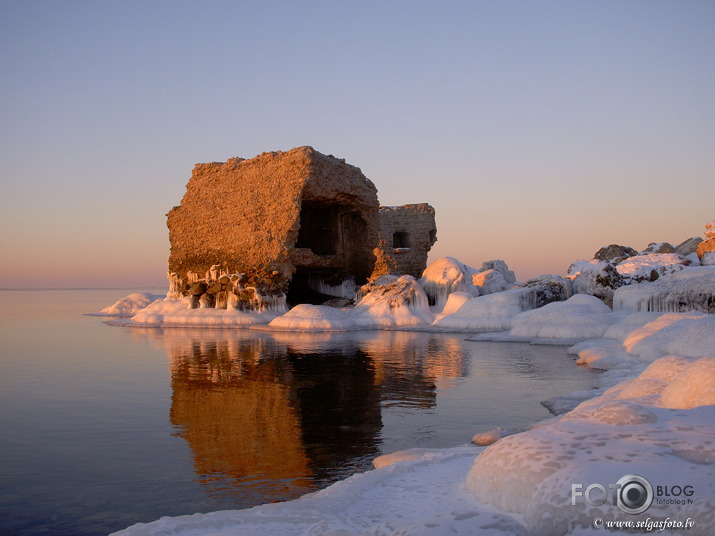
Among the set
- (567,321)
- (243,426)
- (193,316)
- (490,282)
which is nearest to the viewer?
(243,426)

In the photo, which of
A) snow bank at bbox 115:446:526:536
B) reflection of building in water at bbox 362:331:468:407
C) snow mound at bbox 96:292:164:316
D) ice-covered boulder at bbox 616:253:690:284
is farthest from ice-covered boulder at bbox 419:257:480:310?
snow bank at bbox 115:446:526:536

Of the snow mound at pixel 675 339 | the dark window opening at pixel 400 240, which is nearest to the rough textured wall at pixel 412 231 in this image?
the dark window opening at pixel 400 240

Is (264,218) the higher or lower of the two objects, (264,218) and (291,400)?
the higher

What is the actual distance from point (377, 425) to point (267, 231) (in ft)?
54.1

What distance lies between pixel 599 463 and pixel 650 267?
2367cm

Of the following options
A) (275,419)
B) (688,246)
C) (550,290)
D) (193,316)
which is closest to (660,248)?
(688,246)

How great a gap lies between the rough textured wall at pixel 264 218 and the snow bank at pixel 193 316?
86 cm

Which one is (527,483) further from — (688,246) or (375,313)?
(688,246)

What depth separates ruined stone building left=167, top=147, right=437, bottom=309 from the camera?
22172 mm

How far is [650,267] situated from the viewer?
2448 centimetres

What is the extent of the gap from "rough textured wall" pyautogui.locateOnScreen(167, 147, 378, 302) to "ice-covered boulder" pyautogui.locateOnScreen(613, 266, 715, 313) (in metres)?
10.8

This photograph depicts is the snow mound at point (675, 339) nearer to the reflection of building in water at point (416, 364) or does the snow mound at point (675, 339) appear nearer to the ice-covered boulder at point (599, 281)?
the reflection of building in water at point (416, 364)

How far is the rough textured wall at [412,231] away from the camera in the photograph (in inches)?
1335

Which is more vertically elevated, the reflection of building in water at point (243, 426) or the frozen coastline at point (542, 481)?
the frozen coastline at point (542, 481)
